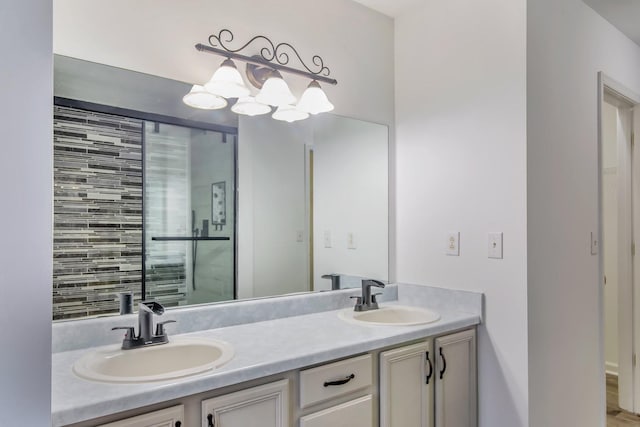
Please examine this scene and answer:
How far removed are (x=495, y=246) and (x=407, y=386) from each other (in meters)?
0.74

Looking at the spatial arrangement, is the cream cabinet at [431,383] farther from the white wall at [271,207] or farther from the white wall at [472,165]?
the white wall at [271,207]

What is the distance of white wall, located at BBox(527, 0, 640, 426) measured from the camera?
185 centimetres

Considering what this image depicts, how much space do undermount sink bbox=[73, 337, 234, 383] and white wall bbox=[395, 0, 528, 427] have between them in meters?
1.21

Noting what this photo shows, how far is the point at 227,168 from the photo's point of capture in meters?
1.81

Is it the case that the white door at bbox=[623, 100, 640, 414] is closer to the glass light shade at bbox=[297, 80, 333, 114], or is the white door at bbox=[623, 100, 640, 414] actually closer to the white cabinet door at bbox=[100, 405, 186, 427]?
the glass light shade at bbox=[297, 80, 333, 114]

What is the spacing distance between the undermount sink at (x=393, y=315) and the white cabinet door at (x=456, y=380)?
0.16m

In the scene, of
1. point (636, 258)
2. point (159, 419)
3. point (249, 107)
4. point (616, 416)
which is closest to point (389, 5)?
point (249, 107)

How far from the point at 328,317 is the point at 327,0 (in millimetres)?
1572

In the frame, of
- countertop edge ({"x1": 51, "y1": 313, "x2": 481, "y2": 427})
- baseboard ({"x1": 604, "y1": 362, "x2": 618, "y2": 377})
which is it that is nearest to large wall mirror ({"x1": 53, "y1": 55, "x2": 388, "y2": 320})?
countertop edge ({"x1": 51, "y1": 313, "x2": 481, "y2": 427})

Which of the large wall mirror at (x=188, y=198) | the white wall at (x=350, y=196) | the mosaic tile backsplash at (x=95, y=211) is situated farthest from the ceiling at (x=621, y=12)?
the mosaic tile backsplash at (x=95, y=211)

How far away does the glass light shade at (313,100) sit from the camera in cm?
198

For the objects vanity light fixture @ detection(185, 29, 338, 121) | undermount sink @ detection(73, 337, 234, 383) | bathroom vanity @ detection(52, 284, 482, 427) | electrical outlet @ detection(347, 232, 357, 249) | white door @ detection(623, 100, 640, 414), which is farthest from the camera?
white door @ detection(623, 100, 640, 414)

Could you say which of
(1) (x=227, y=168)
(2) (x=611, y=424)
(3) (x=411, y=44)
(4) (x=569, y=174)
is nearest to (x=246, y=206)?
(1) (x=227, y=168)

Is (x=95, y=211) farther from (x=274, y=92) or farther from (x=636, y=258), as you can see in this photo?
(x=636, y=258)
